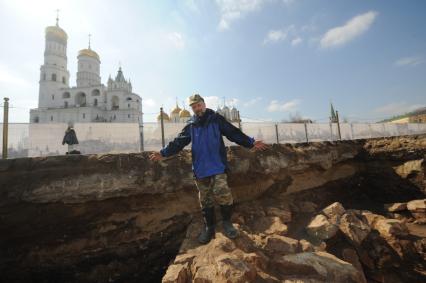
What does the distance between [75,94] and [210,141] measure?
2040 inches

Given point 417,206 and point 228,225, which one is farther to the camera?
point 417,206

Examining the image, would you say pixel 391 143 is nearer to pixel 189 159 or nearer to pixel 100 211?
pixel 189 159

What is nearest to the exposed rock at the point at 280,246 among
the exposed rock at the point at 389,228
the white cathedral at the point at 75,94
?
the exposed rock at the point at 389,228

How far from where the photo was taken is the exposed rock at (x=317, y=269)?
2.12 meters

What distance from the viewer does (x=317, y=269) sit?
2.17 meters

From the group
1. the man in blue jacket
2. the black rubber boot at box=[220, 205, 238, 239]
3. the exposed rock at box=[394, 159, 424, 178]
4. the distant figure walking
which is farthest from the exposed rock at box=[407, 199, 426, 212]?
the distant figure walking

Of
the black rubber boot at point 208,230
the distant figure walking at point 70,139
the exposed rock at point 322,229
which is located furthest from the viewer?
the distant figure walking at point 70,139

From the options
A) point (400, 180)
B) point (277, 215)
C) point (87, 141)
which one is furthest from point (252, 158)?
point (87, 141)

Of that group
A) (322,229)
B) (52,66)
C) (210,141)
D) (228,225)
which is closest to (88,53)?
(52,66)

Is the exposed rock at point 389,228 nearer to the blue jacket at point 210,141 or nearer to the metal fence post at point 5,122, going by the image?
the blue jacket at point 210,141

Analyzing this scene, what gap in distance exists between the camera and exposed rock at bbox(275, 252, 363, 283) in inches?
83.4

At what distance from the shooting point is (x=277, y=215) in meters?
3.83

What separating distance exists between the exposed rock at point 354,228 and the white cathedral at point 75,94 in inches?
1749

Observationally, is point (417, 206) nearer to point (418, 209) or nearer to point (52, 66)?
point (418, 209)
